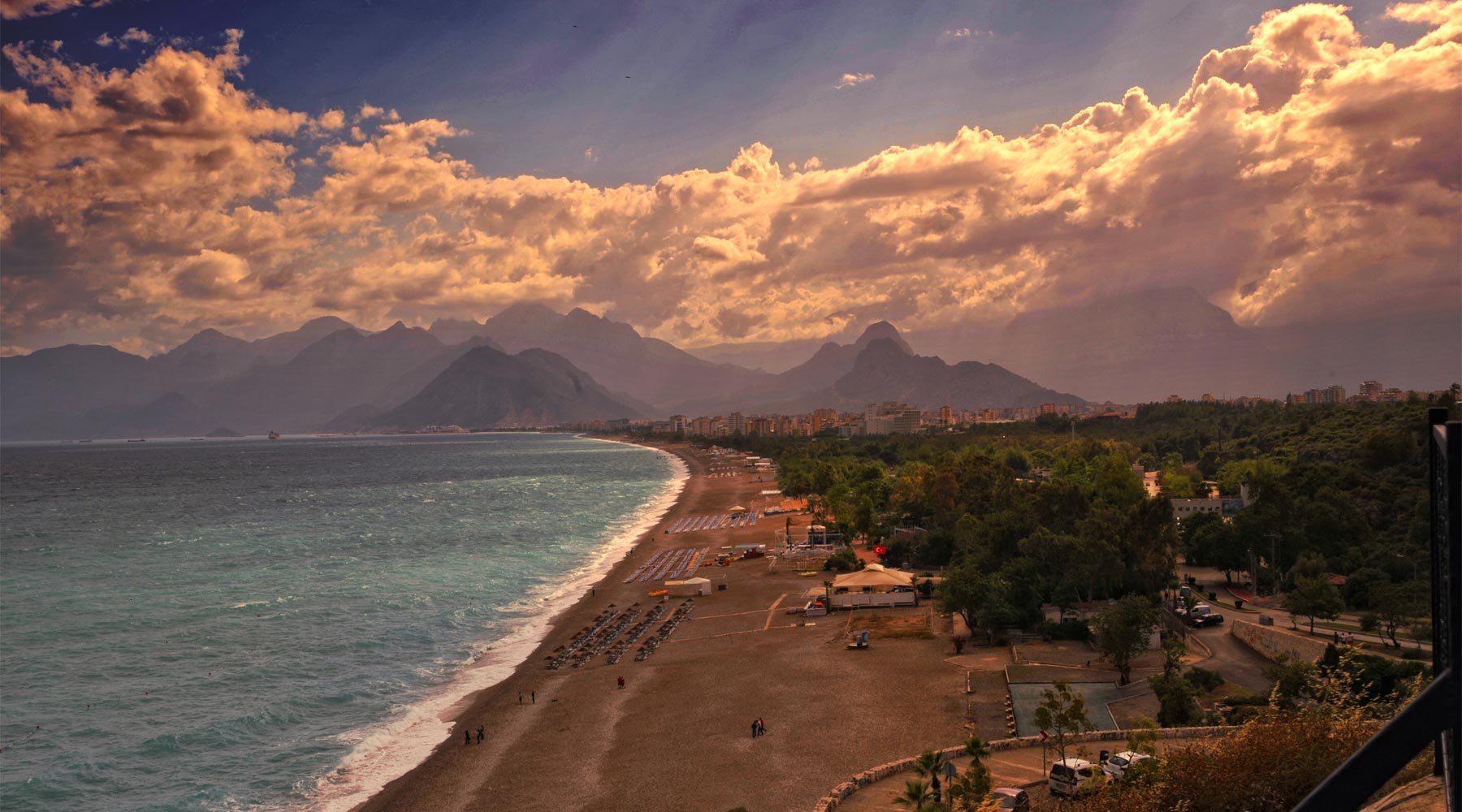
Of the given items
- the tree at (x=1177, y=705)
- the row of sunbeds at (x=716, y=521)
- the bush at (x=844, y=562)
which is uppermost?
the tree at (x=1177, y=705)

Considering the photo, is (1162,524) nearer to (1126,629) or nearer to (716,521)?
(1126,629)

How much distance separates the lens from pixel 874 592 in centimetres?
4553

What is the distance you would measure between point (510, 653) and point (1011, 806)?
91.6ft

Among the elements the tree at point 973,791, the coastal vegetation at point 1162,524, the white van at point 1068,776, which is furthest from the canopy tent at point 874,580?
the tree at point 973,791

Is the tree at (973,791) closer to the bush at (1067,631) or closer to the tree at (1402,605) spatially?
the bush at (1067,631)

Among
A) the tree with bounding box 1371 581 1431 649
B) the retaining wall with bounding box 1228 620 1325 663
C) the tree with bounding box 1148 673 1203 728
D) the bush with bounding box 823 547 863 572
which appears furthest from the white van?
the bush with bounding box 823 547 863 572

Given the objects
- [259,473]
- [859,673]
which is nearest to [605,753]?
[859,673]

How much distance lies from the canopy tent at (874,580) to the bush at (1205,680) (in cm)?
1826

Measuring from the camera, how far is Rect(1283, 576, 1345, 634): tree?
32.5 m

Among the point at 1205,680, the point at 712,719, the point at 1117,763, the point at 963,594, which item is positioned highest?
the point at 1117,763

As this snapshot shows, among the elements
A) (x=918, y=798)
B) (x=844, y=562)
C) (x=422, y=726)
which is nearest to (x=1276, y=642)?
(x=918, y=798)

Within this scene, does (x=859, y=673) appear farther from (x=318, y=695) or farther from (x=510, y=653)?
(x=318, y=695)

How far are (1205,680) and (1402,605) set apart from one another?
8323 mm

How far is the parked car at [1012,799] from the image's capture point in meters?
17.3
